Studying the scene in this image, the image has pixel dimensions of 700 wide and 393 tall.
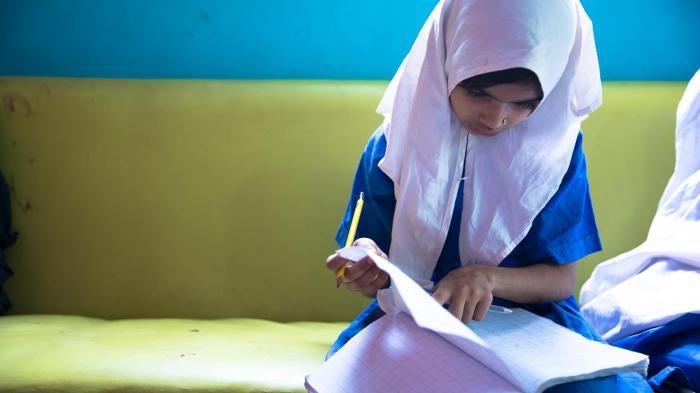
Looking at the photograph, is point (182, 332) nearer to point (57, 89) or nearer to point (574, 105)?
point (57, 89)

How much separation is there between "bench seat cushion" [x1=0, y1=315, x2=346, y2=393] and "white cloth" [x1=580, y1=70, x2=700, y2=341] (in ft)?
1.57

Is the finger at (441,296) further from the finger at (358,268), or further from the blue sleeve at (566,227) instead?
the blue sleeve at (566,227)

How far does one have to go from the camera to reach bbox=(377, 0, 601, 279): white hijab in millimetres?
1271

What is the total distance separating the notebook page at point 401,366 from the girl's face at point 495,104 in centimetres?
30

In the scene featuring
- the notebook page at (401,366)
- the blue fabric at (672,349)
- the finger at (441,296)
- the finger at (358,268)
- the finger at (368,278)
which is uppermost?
the finger at (358,268)

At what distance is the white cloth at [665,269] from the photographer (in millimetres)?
1380

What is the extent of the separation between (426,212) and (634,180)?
2.18 ft

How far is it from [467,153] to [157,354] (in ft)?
1.95

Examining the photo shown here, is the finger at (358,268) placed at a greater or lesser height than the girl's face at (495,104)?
lesser

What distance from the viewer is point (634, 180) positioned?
1.79 metres

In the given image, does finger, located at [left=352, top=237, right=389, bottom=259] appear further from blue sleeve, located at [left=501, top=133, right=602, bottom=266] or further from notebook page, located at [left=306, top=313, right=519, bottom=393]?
blue sleeve, located at [left=501, top=133, right=602, bottom=266]

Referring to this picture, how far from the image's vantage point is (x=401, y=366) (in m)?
1.09

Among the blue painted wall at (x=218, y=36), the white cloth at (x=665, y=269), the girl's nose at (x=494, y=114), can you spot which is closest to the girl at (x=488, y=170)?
the girl's nose at (x=494, y=114)

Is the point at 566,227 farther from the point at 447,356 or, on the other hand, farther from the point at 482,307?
the point at 447,356
